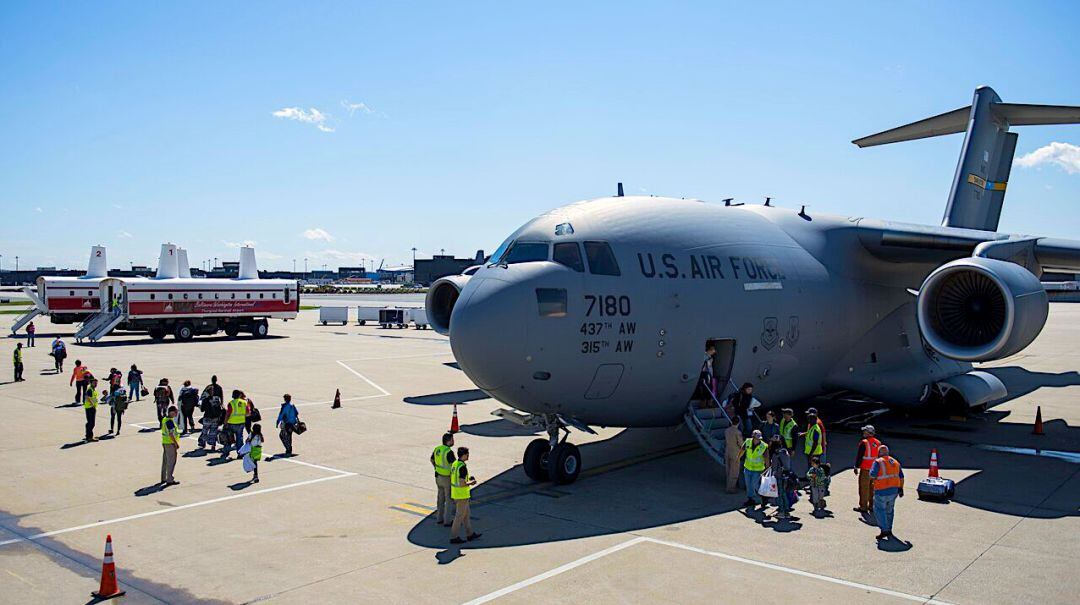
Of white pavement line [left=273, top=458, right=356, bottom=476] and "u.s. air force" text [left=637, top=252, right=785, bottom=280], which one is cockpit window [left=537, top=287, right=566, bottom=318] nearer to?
"u.s. air force" text [left=637, top=252, right=785, bottom=280]

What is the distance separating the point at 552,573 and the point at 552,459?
3631 millimetres

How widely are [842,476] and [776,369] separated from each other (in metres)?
2.28

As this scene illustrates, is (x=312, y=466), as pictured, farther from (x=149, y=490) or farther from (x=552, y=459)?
(x=552, y=459)

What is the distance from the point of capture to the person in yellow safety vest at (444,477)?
33.4ft

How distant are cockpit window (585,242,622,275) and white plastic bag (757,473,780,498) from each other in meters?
3.68

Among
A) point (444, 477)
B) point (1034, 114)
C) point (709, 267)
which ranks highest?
point (1034, 114)

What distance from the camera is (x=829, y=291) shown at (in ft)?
51.8

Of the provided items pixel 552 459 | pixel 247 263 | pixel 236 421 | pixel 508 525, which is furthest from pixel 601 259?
pixel 247 263

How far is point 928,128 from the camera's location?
23.0m

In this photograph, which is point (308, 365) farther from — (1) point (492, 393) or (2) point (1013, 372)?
(2) point (1013, 372)

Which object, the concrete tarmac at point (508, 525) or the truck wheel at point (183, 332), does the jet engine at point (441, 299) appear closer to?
the concrete tarmac at point (508, 525)

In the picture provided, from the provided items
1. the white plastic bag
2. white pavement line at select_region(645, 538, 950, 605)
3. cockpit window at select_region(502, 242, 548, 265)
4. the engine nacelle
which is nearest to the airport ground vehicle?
cockpit window at select_region(502, 242, 548, 265)

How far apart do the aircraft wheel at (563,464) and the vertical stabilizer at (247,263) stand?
142 feet

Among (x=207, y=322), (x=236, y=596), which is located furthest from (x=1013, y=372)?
(x=207, y=322)
